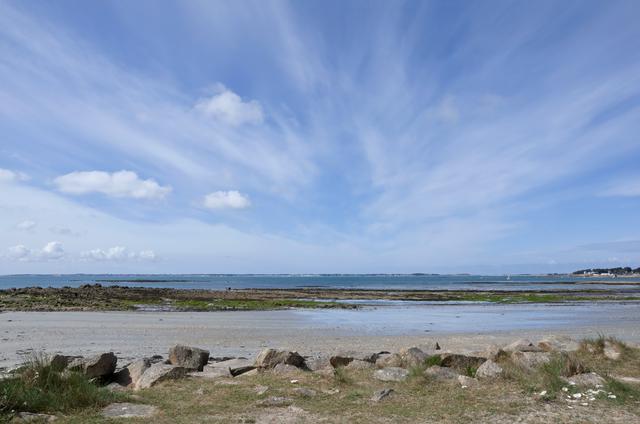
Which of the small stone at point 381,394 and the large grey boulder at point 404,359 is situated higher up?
the large grey boulder at point 404,359

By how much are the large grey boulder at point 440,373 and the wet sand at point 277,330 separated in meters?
4.49

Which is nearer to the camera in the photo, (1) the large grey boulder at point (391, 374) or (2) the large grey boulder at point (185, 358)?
(1) the large grey boulder at point (391, 374)

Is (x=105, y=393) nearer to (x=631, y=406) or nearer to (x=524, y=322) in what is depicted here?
(x=631, y=406)

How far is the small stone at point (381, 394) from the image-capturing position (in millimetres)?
9602

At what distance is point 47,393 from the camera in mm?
8906

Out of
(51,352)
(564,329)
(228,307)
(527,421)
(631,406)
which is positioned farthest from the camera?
(228,307)

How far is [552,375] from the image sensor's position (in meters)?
10.2

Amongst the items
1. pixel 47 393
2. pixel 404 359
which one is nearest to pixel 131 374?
pixel 47 393

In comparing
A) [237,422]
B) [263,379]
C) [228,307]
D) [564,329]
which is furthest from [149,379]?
[228,307]

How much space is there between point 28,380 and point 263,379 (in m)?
4.55

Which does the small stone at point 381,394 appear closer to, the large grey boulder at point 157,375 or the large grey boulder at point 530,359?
the large grey boulder at point 530,359

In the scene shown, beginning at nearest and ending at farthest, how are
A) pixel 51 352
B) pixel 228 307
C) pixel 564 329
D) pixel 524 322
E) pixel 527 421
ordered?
pixel 527 421 → pixel 51 352 → pixel 564 329 → pixel 524 322 → pixel 228 307

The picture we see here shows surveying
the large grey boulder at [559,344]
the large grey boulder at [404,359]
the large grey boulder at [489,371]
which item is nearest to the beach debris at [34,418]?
the large grey boulder at [404,359]

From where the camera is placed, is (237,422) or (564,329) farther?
(564,329)
